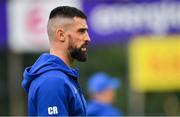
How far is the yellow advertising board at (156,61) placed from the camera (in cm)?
1284

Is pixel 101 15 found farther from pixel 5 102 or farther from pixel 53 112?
pixel 53 112

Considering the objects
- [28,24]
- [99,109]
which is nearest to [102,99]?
[99,109]

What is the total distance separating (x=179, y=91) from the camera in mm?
14211

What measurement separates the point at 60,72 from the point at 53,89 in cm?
19

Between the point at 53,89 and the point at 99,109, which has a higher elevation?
the point at 53,89

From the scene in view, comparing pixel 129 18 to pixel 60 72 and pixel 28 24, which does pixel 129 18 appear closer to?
pixel 28 24

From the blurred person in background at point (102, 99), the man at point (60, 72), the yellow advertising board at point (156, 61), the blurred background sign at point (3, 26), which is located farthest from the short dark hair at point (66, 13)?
the blurred background sign at point (3, 26)

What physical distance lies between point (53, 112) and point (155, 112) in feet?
33.9

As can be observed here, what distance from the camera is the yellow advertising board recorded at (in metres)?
12.8

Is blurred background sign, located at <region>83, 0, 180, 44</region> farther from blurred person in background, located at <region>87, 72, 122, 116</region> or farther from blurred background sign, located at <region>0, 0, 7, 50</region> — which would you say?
blurred person in background, located at <region>87, 72, 122, 116</region>

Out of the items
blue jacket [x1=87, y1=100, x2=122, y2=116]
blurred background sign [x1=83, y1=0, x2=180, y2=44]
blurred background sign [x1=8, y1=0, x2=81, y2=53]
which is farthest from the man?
blurred background sign [x1=8, y1=0, x2=81, y2=53]

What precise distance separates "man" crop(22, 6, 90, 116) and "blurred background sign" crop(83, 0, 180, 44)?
8.02 meters

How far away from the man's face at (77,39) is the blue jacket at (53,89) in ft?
0.31

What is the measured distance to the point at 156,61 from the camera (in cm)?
1285
